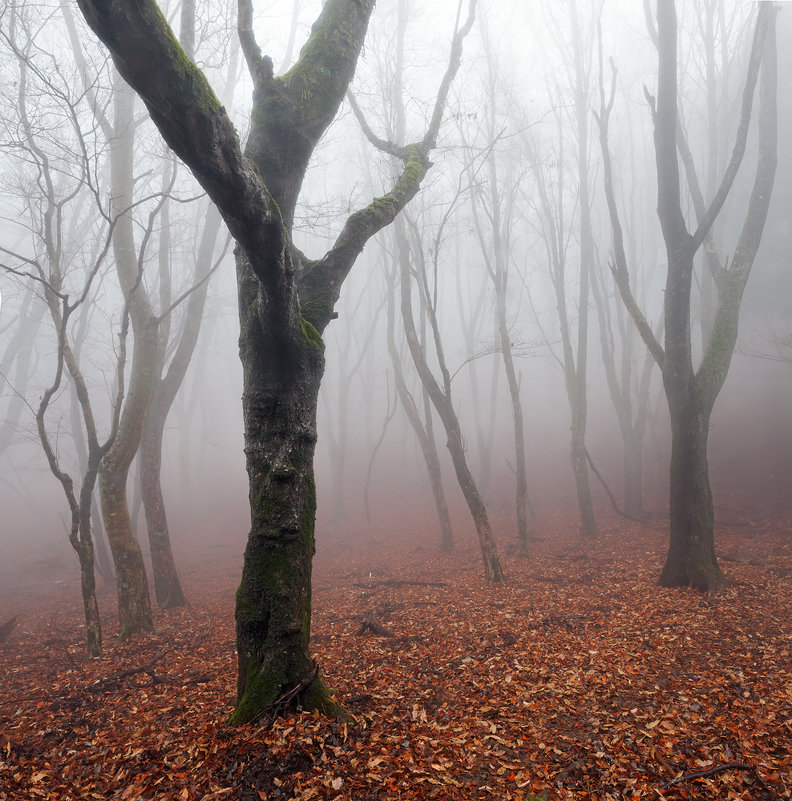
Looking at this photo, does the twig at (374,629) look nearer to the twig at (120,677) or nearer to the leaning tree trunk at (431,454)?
the twig at (120,677)

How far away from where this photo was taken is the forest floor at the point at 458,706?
105 inches

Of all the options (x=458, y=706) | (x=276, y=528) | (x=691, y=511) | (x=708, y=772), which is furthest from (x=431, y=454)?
(x=708, y=772)

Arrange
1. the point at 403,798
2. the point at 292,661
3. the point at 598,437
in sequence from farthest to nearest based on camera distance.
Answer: the point at 598,437, the point at 292,661, the point at 403,798

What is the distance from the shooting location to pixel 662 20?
7.21m

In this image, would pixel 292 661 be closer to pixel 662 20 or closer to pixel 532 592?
pixel 532 592

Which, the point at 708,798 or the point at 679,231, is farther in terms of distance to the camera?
the point at 679,231

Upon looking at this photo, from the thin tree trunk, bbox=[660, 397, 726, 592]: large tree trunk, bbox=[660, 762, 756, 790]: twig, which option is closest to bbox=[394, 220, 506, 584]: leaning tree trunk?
bbox=[660, 397, 726, 592]: large tree trunk

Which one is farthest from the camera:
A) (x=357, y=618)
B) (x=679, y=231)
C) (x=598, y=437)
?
(x=598, y=437)

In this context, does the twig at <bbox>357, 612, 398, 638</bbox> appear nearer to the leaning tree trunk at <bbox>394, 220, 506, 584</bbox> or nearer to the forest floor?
the forest floor

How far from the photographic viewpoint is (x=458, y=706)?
356 cm

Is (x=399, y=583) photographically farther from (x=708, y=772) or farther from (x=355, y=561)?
(x=708, y=772)

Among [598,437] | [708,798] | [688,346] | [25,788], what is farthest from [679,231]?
[598,437]

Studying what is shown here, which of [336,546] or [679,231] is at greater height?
[679,231]

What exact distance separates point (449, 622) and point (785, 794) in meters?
3.67
